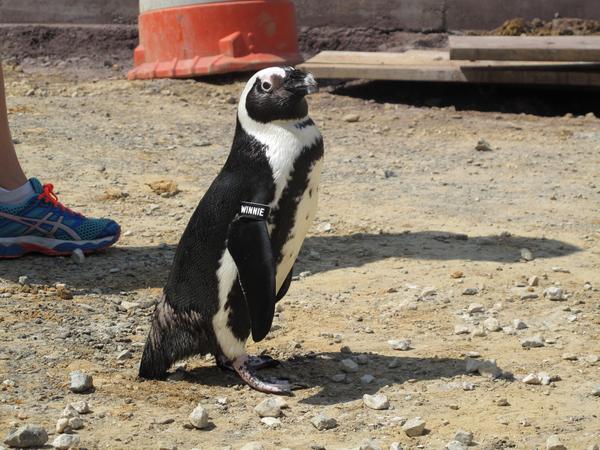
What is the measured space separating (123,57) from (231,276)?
645cm

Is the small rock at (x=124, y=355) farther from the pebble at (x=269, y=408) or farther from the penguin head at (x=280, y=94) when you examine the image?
the penguin head at (x=280, y=94)

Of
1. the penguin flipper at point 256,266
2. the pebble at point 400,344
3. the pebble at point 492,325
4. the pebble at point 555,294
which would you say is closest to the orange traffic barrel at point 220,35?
the pebble at point 555,294

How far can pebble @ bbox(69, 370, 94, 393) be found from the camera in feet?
10.1

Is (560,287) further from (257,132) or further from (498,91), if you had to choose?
(498,91)

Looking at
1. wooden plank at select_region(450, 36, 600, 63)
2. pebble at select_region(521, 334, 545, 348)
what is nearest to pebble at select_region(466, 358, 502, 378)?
pebble at select_region(521, 334, 545, 348)

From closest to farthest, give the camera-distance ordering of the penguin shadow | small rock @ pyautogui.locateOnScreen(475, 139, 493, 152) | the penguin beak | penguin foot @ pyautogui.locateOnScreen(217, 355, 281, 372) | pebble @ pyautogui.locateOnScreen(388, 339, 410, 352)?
the penguin beak → penguin foot @ pyautogui.locateOnScreen(217, 355, 281, 372) → pebble @ pyautogui.locateOnScreen(388, 339, 410, 352) → the penguin shadow → small rock @ pyautogui.locateOnScreen(475, 139, 493, 152)

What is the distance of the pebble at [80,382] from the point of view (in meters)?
3.08

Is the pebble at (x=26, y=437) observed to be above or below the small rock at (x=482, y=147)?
above

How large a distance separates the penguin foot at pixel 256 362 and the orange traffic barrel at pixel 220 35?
4.58 metres

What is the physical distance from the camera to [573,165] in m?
6.03

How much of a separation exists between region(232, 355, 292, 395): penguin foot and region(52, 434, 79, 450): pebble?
0.60 metres

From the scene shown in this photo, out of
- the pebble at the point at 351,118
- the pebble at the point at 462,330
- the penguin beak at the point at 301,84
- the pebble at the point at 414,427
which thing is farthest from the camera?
the pebble at the point at 351,118

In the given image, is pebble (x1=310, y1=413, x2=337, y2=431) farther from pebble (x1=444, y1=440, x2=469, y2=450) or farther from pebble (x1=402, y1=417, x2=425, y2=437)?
pebble (x1=444, y1=440, x2=469, y2=450)

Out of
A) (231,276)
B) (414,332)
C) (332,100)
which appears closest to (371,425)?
(231,276)
